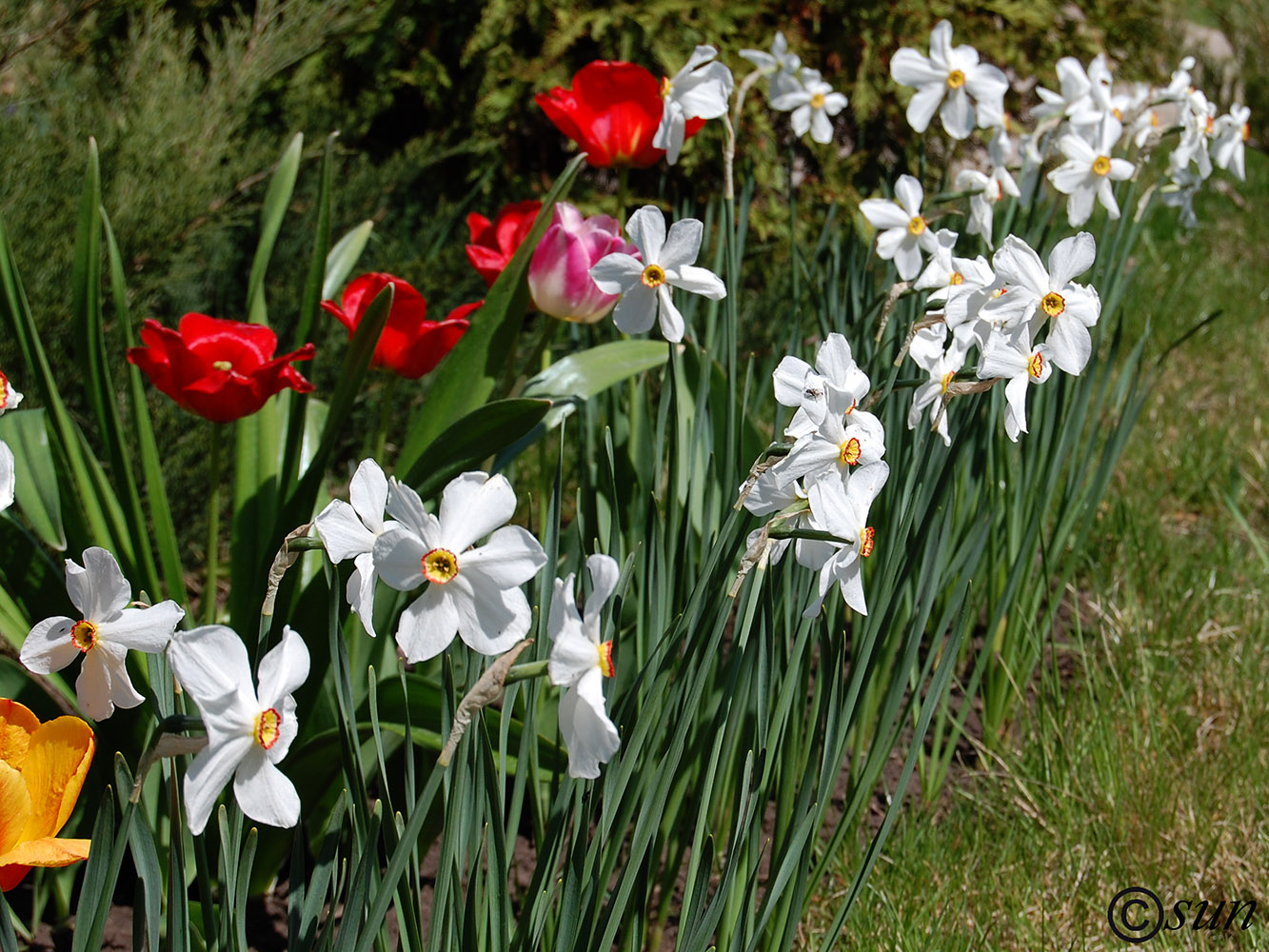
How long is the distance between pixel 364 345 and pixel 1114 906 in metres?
1.26

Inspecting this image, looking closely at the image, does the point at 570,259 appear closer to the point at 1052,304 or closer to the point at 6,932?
the point at 1052,304

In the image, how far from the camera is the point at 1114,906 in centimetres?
153

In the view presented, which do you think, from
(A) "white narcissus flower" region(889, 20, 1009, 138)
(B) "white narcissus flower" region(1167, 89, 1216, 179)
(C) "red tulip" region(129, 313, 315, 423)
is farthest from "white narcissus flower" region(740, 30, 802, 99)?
(C) "red tulip" region(129, 313, 315, 423)

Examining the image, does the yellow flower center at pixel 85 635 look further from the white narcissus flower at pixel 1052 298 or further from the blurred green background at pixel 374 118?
the blurred green background at pixel 374 118

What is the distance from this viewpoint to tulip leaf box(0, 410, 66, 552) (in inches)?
57.7

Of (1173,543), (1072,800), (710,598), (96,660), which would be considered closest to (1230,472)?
(1173,543)

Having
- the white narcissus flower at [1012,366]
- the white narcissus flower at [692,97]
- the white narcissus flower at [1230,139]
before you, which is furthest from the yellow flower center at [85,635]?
the white narcissus flower at [1230,139]

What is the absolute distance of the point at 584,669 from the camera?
2.24ft

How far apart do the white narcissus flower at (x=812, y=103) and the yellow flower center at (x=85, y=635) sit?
1712mm

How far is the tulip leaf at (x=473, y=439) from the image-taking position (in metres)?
Result: 1.33

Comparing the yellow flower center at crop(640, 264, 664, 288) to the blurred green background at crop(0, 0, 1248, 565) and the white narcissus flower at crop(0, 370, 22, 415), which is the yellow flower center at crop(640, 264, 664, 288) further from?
the blurred green background at crop(0, 0, 1248, 565)

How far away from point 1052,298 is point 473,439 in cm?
69

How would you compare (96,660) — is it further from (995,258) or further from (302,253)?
(302,253)

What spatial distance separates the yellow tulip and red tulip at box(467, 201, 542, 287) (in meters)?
0.94
